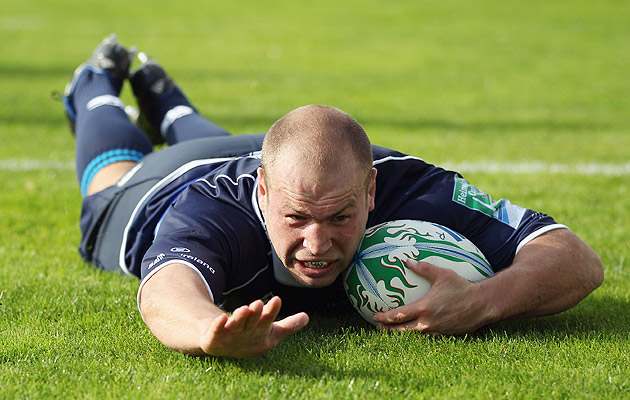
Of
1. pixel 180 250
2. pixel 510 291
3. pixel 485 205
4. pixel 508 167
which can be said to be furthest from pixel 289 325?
pixel 508 167

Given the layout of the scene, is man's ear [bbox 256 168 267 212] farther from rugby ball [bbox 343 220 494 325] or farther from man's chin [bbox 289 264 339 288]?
rugby ball [bbox 343 220 494 325]

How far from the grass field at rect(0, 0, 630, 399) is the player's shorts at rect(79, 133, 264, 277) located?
167 millimetres

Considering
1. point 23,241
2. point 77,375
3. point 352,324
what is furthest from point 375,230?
point 23,241

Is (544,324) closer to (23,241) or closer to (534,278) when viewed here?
(534,278)

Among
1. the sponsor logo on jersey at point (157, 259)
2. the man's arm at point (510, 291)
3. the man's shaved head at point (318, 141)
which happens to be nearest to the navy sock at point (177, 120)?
the man's shaved head at point (318, 141)

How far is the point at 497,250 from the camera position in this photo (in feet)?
→ 13.7

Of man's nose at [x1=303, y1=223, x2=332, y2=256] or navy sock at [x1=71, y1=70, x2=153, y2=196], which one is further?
navy sock at [x1=71, y1=70, x2=153, y2=196]

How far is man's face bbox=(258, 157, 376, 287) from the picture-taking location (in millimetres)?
3547

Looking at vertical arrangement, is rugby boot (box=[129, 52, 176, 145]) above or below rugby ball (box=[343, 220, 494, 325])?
below

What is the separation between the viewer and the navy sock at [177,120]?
623cm

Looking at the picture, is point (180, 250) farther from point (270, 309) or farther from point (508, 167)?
point (508, 167)

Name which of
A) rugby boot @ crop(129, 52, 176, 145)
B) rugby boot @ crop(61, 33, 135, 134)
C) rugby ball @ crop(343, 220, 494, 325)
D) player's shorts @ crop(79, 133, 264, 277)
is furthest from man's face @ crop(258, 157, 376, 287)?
rugby boot @ crop(61, 33, 135, 134)

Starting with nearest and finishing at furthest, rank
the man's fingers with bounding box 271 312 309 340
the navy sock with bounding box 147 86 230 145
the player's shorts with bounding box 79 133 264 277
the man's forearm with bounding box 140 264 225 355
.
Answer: the man's fingers with bounding box 271 312 309 340, the man's forearm with bounding box 140 264 225 355, the player's shorts with bounding box 79 133 264 277, the navy sock with bounding box 147 86 230 145

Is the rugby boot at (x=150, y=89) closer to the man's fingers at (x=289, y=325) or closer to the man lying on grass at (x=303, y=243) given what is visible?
the man lying on grass at (x=303, y=243)
